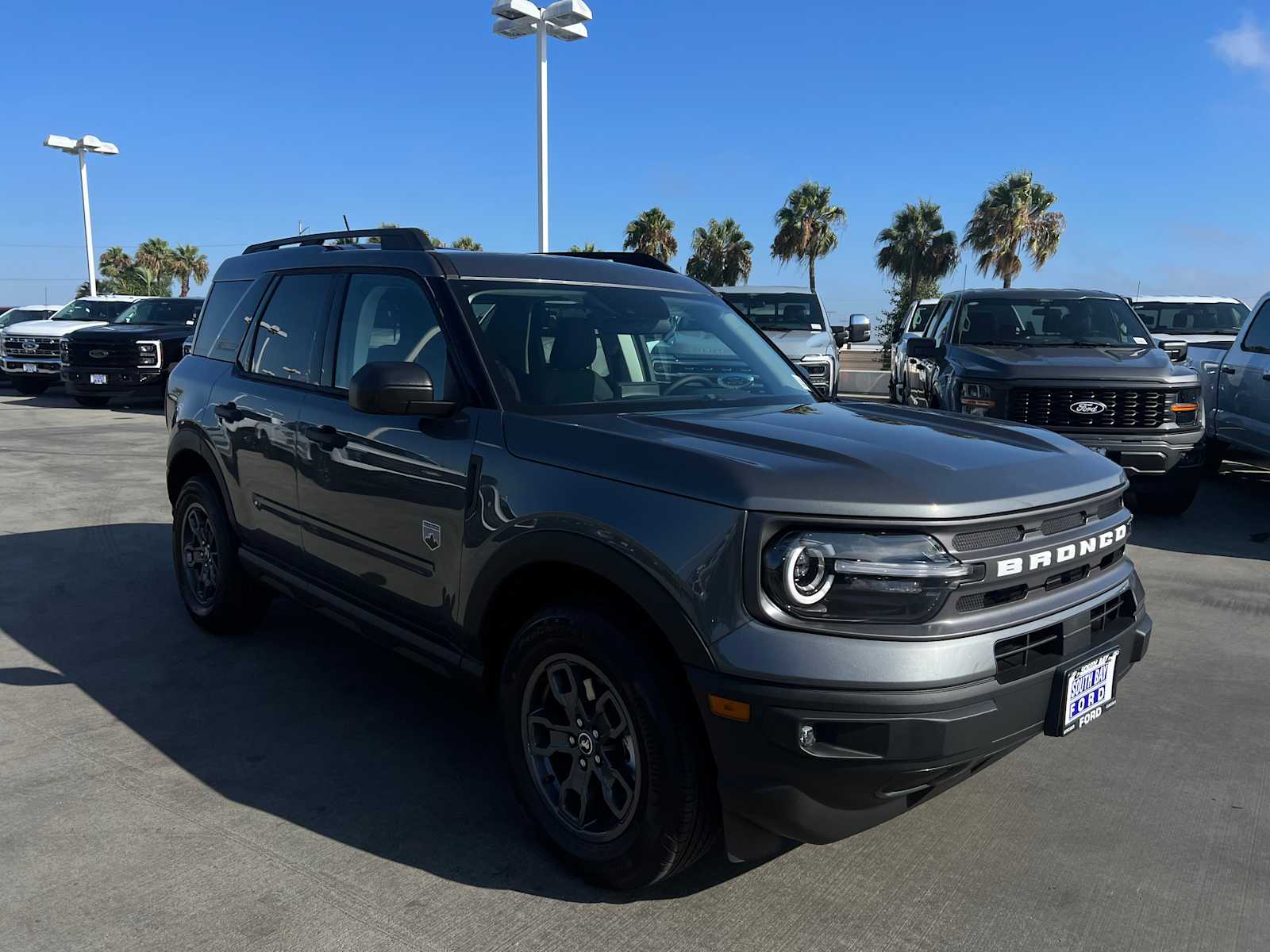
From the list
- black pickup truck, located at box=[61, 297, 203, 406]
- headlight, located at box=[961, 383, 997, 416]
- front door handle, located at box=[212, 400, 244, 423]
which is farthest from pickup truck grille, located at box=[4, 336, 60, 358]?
headlight, located at box=[961, 383, 997, 416]

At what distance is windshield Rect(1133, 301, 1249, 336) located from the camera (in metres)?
14.2

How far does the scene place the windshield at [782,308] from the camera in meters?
13.8

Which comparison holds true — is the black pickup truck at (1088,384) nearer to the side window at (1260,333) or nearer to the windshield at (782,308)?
the side window at (1260,333)

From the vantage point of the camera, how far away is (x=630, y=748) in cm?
268

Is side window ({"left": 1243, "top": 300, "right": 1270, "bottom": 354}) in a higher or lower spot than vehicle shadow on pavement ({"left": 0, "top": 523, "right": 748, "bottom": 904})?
higher

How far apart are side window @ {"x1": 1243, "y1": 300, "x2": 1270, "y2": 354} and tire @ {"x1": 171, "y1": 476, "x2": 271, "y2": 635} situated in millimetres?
8409

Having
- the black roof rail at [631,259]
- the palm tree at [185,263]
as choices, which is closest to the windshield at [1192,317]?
the black roof rail at [631,259]

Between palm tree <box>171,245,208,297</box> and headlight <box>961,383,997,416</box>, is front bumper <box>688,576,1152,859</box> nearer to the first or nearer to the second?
headlight <box>961,383,997,416</box>

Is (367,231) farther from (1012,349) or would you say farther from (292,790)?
(1012,349)

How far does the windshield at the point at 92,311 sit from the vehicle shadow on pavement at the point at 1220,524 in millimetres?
18891

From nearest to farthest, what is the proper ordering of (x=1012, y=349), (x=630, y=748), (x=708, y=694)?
1. (x=708, y=694)
2. (x=630, y=748)
3. (x=1012, y=349)

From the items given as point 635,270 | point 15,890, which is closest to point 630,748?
point 15,890

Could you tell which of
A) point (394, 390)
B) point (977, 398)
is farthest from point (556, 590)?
point (977, 398)

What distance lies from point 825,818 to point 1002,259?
4239 cm
